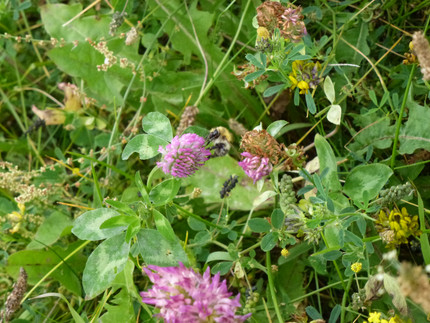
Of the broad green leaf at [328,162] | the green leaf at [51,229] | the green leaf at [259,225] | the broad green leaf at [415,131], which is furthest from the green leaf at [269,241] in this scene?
the green leaf at [51,229]

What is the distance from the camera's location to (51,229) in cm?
212

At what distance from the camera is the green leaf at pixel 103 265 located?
1.45 meters

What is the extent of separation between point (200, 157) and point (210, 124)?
66 cm

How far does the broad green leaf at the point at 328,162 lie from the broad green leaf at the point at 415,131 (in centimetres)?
34

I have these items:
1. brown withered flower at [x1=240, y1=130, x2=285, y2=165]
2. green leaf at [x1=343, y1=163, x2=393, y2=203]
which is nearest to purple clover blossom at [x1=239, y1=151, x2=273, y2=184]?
brown withered flower at [x1=240, y1=130, x2=285, y2=165]

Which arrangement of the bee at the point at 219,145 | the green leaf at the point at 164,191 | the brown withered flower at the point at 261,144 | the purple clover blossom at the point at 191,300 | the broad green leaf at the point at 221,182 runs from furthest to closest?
the broad green leaf at the point at 221,182, the bee at the point at 219,145, the green leaf at the point at 164,191, the brown withered flower at the point at 261,144, the purple clover blossom at the point at 191,300

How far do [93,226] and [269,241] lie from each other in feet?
1.86

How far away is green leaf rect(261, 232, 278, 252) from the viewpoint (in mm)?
1529

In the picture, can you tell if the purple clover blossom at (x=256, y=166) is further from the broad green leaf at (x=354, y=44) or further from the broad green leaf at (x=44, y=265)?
the broad green leaf at (x=44, y=265)

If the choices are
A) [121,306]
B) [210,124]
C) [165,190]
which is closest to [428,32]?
[210,124]

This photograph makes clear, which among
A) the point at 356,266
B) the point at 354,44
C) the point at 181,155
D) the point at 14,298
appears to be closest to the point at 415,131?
the point at 354,44

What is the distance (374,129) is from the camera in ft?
5.93

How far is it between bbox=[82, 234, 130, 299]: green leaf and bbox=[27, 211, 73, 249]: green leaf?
67 centimetres

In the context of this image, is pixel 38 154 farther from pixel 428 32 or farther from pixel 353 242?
pixel 428 32
